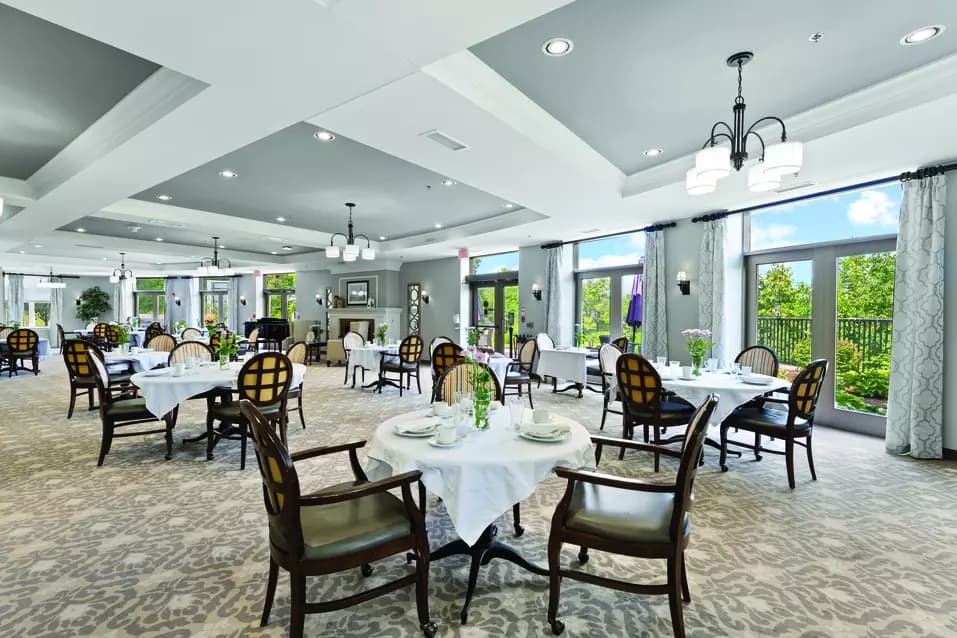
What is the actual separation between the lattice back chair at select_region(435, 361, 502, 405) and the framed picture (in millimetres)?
10051

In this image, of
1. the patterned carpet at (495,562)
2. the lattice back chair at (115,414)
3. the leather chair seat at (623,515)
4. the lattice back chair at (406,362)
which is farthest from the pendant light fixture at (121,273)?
the leather chair seat at (623,515)

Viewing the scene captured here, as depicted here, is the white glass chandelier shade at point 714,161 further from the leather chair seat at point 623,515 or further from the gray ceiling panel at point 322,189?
the gray ceiling panel at point 322,189

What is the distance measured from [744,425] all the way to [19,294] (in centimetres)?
2224

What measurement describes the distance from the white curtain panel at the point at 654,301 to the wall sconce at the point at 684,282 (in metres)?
0.30

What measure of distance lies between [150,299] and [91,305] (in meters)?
1.87

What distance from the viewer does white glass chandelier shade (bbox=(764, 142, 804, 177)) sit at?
2.85m

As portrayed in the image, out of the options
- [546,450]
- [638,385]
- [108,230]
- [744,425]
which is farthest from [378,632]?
[108,230]

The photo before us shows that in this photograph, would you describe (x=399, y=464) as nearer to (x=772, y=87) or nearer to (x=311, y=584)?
(x=311, y=584)

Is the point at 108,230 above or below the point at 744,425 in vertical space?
above

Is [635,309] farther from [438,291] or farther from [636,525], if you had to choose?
[636,525]

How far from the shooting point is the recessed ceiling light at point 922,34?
274 centimetres

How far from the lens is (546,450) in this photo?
214cm

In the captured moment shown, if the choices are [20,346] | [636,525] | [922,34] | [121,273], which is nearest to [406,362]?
[636,525]

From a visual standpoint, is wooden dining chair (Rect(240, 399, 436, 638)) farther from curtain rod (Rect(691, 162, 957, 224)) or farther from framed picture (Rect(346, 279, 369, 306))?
framed picture (Rect(346, 279, 369, 306))
